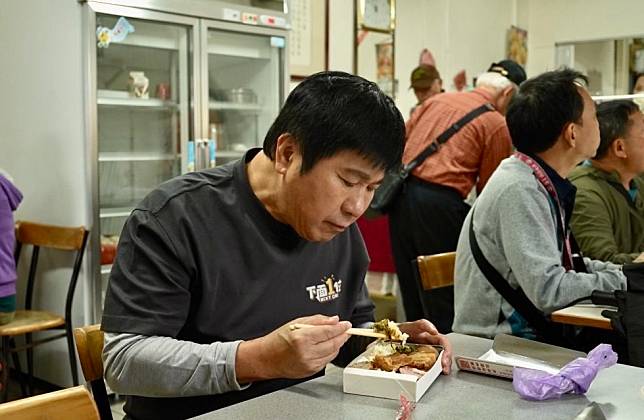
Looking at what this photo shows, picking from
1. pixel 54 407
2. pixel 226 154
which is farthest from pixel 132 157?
pixel 54 407

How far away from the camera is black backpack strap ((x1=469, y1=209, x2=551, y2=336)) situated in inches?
85.4

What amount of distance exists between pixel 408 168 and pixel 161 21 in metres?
1.46

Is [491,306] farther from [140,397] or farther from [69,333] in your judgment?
[69,333]

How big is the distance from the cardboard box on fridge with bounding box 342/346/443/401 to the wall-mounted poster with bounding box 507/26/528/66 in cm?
627

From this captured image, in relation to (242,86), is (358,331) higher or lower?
lower

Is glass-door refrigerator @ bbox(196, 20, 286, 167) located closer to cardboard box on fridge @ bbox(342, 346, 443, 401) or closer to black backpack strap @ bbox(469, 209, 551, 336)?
black backpack strap @ bbox(469, 209, 551, 336)

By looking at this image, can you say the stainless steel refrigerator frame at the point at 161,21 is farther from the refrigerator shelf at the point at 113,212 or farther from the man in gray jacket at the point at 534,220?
the man in gray jacket at the point at 534,220

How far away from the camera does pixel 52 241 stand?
3.59 metres

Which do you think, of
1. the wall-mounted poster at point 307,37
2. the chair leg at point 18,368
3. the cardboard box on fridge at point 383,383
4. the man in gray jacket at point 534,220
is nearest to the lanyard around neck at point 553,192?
the man in gray jacket at point 534,220

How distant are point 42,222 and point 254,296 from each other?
266 cm

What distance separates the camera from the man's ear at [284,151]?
138 centimetres

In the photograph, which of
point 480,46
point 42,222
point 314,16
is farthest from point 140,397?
point 480,46

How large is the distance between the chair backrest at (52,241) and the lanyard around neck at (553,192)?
2.13m

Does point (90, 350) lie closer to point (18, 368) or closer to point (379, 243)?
point (18, 368)
